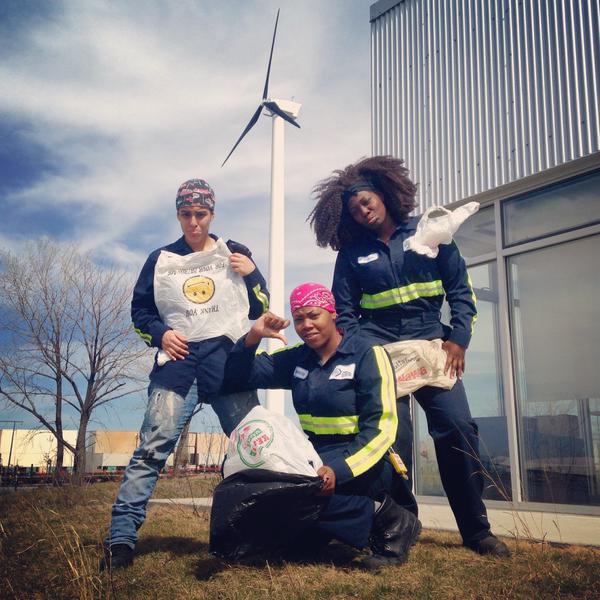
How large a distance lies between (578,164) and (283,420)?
512cm

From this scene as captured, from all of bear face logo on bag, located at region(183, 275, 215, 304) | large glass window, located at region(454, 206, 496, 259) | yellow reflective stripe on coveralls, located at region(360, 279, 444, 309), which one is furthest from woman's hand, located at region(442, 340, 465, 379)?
large glass window, located at region(454, 206, 496, 259)

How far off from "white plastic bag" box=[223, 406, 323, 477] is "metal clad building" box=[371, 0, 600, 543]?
3.77 m

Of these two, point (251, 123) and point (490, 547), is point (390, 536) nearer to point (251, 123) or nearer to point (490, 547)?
point (490, 547)

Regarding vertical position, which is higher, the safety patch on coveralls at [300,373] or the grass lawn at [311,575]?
the safety patch on coveralls at [300,373]

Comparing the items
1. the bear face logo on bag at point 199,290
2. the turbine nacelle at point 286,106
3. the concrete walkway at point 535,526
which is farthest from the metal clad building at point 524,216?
the turbine nacelle at point 286,106

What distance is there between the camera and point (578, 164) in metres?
6.57

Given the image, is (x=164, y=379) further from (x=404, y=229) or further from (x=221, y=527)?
(x=404, y=229)

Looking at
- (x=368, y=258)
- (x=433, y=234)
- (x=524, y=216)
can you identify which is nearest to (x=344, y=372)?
(x=368, y=258)

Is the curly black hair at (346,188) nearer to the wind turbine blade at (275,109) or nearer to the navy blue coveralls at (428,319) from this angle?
the navy blue coveralls at (428,319)

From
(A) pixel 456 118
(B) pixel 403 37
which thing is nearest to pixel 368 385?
(A) pixel 456 118

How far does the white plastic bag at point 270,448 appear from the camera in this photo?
2.66 m

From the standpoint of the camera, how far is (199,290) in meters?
3.52

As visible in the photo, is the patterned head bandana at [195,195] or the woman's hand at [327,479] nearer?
the woman's hand at [327,479]

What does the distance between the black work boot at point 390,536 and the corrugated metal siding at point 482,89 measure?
15.9 ft
